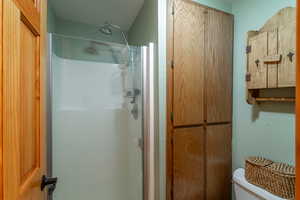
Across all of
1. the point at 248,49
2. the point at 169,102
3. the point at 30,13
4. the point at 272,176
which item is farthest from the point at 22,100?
the point at 248,49

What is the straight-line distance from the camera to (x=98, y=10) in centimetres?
181

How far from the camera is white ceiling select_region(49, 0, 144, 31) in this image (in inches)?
66.6

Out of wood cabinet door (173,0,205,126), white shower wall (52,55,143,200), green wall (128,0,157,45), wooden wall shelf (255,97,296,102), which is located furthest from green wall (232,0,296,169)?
white shower wall (52,55,143,200)

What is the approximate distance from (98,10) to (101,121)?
1158mm

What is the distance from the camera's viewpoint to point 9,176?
45cm

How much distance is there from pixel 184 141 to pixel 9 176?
118 centimetres

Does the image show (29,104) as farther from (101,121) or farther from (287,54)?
(287,54)

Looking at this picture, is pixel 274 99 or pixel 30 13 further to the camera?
pixel 274 99

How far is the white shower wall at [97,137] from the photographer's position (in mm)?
1656

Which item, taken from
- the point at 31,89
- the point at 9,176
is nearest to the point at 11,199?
the point at 9,176

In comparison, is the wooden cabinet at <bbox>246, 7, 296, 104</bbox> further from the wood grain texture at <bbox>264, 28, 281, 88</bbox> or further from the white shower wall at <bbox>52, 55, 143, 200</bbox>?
the white shower wall at <bbox>52, 55, 143, 200</bbox>

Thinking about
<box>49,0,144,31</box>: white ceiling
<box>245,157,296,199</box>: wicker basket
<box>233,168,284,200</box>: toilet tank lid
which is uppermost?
<box>49,0,144,31</box>: white ceiling

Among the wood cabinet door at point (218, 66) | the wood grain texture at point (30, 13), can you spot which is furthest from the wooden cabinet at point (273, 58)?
the wood grain texture at point (30, 13)

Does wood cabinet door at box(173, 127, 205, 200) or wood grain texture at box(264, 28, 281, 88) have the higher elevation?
wood grain texture at box(264, 28, 281, 88)
